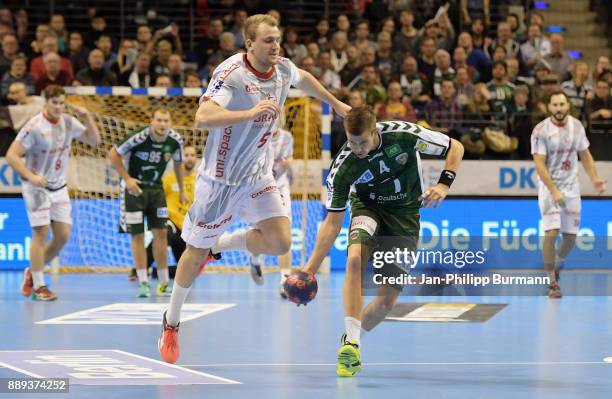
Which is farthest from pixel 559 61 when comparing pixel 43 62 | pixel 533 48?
pixel 43 62

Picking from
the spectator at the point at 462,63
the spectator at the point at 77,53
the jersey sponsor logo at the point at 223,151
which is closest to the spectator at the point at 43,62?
the spectator at the point at 77,53

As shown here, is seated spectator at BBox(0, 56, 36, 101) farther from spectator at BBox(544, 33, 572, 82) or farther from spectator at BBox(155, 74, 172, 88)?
spectator at BBox(544, 33, 572, 82)

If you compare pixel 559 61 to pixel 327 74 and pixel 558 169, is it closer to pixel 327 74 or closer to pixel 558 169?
pixel 327 74

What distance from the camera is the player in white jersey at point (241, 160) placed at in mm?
6980

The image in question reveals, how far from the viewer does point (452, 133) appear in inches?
642

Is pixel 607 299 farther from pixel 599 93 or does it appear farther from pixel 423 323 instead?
pixel 599 93

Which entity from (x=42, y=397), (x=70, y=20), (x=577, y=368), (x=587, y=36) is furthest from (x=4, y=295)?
(x=587, y=36)

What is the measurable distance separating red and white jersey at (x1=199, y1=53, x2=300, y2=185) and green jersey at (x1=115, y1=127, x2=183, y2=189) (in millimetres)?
4742

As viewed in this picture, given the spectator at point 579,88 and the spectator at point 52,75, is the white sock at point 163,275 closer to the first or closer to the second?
the spectator at point 52,75

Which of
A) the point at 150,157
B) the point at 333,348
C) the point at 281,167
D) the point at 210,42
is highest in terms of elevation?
the point at 210,42

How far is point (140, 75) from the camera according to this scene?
16.8m

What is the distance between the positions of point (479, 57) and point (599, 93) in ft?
7.51

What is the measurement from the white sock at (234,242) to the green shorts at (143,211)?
9.22ft

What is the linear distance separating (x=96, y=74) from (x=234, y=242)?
341 inches
